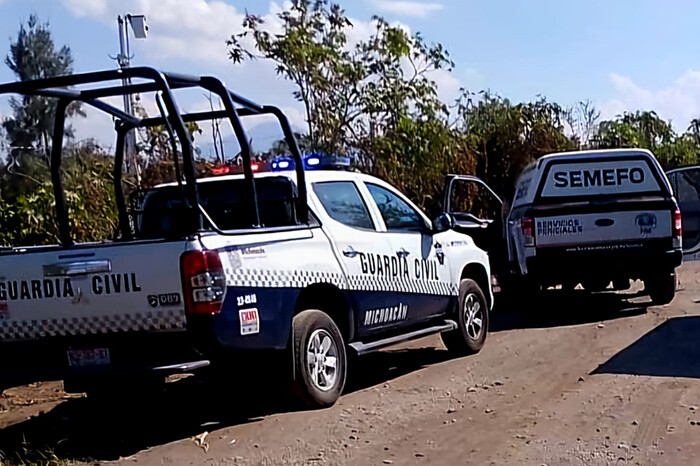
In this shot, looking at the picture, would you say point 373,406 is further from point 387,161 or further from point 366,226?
point 387,161

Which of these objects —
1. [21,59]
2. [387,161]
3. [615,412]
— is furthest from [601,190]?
[21,59]

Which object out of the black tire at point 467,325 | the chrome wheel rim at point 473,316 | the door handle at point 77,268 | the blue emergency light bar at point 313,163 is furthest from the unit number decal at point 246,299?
the chrome wheel rim at point 473,316

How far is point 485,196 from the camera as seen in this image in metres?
20.3

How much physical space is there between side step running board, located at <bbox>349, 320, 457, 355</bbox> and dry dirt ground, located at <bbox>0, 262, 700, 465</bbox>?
353 millimetres

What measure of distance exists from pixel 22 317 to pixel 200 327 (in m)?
1.36

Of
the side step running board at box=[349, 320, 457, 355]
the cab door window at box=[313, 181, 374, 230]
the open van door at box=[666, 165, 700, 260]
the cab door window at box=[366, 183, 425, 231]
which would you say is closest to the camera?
the side step running board at box=[349, 320, 457, 355]

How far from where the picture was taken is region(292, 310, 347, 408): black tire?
751 centimetres

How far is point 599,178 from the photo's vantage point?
1323 cm

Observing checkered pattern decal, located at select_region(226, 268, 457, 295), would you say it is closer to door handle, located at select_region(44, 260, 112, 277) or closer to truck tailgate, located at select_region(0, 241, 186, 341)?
truck tailgate, located at select_region(0, 241, 186, 341)

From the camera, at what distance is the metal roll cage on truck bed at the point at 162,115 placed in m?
6.85

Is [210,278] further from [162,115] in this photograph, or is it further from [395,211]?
[395,211]

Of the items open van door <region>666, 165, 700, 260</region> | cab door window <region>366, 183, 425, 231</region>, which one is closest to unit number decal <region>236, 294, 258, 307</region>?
cab door window <region>366, 183, 425, 231</region>

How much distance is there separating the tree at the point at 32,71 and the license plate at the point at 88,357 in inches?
406

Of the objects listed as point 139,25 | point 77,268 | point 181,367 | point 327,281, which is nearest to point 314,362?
point 327,281
